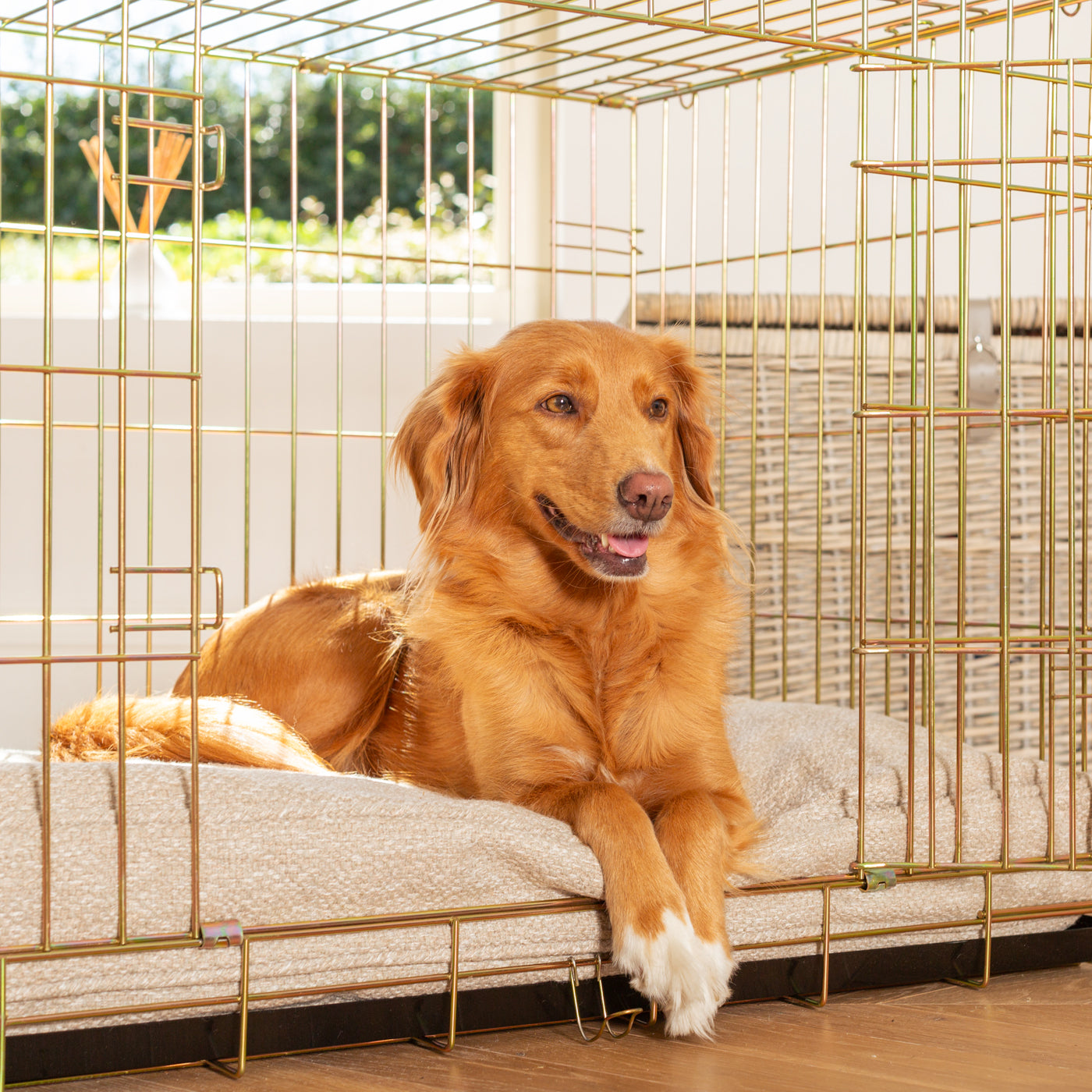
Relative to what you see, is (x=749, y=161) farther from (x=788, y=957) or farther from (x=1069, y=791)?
(x=788, y=957)

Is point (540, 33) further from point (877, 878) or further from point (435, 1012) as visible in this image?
point (435, 1012)

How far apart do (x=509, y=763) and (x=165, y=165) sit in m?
1.55

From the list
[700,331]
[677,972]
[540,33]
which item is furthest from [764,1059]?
[540,33]

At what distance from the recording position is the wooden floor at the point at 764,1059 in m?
1.44

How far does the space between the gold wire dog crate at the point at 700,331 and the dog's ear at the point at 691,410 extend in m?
0.12

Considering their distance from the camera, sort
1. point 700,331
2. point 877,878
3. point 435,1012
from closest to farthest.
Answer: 1. point 435,1012
2. point 877,878
3. point 700,331

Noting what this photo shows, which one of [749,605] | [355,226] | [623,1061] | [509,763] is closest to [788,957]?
[623,1061]

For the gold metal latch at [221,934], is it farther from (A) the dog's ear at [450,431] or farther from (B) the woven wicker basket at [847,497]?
(B) the woven wicker basket at [847,497]

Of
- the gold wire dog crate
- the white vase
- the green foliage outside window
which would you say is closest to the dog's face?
the gold wire dog crate

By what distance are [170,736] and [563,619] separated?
2.01 feet

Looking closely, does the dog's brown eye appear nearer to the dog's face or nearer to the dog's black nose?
the dog's face

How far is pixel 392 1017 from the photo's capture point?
61.8 inches

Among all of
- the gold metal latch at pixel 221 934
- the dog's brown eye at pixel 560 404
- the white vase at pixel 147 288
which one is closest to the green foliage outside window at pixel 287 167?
the white vase at pixel 147 288

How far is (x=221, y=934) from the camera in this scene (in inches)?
57.4
